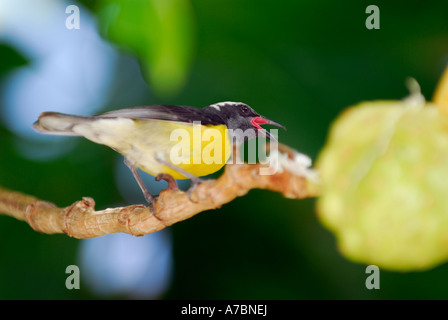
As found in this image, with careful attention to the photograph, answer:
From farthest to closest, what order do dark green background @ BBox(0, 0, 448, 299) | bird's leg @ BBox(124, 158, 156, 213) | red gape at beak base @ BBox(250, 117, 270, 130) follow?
dark green background @ BBox(0, 0, 448, 299) < red gape at beak base @ BBox(250, 117, 270, 130) < bird's leg @ BBox(124, 158, 156, 213)

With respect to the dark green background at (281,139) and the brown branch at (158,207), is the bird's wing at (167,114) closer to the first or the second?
the brown branch at (158,207)

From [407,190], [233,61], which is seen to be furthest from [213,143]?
[233,61]

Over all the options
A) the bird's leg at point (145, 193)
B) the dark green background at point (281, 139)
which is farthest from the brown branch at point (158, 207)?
the dark green background at point (281, 139)

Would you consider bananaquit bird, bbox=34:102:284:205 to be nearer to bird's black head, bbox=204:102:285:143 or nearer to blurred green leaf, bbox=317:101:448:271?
bird's black head, bbox=204:102:285:143

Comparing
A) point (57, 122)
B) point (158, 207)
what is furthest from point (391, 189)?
point (57, 122)

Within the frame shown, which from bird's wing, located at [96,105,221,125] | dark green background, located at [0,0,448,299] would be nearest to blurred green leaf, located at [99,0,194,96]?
bird's wing, located at [96,105,221,125]
